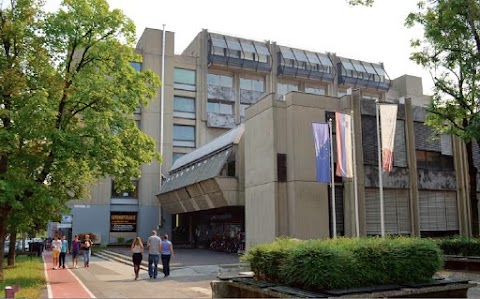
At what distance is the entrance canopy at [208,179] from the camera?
2859 cm

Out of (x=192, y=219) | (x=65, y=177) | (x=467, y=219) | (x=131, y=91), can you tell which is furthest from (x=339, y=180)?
(x=192, y=219)

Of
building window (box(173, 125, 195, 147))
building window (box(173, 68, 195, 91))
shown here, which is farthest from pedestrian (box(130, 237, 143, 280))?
building window (box(173, 68, 195, 91))

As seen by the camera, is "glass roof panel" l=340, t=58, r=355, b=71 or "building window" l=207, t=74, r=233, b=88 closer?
"building window" l=207, t=74, r=233, b=88

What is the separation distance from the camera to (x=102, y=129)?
18062mm

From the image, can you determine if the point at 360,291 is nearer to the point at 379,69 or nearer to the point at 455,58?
the point at 455,58

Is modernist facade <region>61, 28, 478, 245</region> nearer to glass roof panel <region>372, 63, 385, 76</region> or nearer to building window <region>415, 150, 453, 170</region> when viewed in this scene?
building window <region>415, 150, 453, 170</region>

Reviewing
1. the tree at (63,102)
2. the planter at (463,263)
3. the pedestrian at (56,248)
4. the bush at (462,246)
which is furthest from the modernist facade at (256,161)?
the pedestrian at (56,248)

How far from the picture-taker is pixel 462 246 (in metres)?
18.5

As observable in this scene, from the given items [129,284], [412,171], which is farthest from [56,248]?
[412,171]

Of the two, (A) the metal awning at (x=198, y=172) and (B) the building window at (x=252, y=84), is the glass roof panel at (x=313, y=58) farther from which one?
A: (A) the metal awning at (x=198, y=172)

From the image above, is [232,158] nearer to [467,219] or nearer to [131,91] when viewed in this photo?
[131,91]

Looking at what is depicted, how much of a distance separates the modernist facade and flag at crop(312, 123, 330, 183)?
2510 millimetres

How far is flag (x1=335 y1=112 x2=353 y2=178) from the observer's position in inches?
739

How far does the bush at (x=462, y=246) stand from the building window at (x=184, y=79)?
3526 cm
